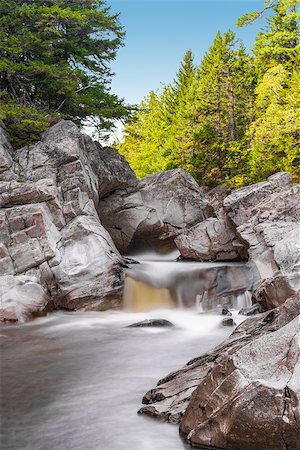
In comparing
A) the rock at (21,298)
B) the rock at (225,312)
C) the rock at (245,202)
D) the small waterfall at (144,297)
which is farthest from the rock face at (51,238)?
the rock at (245,202)

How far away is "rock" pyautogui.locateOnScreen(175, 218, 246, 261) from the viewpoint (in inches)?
745

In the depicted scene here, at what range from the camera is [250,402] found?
4.37 meters

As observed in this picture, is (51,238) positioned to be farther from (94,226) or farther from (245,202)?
(245,202)

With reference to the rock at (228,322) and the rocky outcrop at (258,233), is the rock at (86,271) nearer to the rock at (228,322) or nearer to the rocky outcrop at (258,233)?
the rock at (228,322)

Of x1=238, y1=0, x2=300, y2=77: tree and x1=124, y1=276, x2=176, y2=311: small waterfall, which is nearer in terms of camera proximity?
x1=124, y1=276, x2=176, y2=311: small waterfall

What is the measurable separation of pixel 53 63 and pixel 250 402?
2015 centimetres

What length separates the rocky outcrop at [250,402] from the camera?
14.1ft

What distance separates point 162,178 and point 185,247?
534cm

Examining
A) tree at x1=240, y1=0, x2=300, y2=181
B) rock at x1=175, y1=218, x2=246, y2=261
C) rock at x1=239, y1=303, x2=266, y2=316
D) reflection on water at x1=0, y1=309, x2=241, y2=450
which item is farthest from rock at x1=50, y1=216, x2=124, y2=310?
tree at x1=240, y1=0, x2=300, y2=181

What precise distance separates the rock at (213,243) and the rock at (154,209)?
10.0 ft

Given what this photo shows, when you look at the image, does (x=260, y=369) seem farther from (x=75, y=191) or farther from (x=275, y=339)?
(x=75, y=191)

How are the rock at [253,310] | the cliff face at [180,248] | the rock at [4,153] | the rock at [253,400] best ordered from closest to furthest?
the rock at [253,400] < the cliff face at [180,248] < the rock at [253,310] < the rock at [4,153]

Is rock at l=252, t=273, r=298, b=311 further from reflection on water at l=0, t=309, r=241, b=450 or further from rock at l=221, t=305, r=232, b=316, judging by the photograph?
rock at l=221, t=305, r=232, b=316

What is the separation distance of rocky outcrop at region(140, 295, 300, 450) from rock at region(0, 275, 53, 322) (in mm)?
7800
